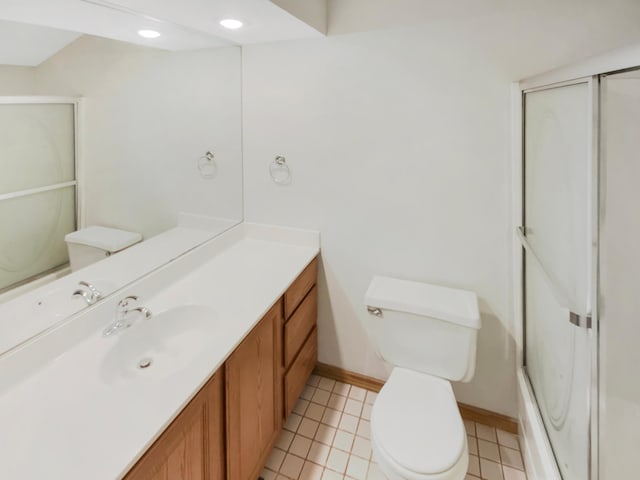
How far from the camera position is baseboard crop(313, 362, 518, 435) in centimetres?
186

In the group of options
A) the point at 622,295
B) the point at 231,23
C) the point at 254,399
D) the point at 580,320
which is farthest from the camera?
the point at 231,23

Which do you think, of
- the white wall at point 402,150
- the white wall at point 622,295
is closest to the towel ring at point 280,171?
the white wall at point 402,150

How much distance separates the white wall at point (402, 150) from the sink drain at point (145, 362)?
103cm

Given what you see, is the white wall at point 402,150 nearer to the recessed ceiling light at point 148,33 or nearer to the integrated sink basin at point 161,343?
the recessed ceiling light at point 148,33

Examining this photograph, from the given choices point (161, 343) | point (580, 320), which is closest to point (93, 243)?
point (161, 343)

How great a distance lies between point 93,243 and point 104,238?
5 centimetres

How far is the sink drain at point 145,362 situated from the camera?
4.31 ft

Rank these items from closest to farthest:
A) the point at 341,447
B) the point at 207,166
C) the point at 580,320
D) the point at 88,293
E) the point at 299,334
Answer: the point at 580,320 < the point at 88,293 < the point at 341,447 < the point at 299,334 < the point at 207,166

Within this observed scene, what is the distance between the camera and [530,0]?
1462 mm

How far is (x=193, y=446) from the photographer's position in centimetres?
105

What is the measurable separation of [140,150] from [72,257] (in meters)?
0.53

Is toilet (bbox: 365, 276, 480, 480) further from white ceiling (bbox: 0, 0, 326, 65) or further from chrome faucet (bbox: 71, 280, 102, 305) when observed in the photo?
white ceiling (bbox: 0, 0, 326, 65)

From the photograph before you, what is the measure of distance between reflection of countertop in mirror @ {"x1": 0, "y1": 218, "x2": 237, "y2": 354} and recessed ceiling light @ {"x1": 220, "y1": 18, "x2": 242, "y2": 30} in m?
0.92

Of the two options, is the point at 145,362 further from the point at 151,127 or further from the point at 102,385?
the point at 151,127
